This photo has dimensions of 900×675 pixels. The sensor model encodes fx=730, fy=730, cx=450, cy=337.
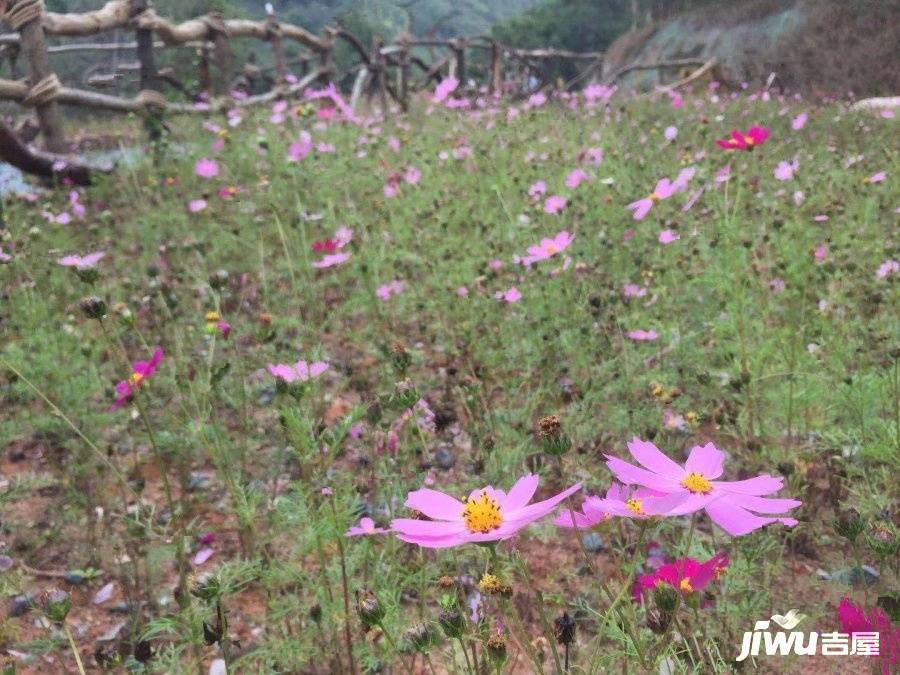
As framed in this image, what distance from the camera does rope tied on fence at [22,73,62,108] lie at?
13.5 ft

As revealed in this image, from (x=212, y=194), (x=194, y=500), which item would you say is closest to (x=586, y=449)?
(x=194, y=500)

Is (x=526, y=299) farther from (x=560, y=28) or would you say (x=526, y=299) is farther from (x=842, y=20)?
(x=560, y=28)

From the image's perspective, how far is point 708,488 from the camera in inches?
29.4

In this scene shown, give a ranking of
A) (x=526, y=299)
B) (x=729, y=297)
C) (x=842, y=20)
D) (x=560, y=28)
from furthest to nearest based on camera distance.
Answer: (x=560, y=28)
(x=842, y=20)
(x=526, y=299)
(x=729, y=297)

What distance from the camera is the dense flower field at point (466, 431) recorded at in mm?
955

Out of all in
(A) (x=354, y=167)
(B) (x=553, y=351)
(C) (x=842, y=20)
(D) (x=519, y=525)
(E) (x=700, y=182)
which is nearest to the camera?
(D) (x=519, y=525)

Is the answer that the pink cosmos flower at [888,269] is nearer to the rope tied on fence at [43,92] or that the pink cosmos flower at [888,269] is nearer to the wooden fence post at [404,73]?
the rope tied on fence at [43,92]

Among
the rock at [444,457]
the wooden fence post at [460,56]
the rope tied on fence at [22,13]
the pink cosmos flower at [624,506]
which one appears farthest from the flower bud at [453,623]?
the wooden fence post at [460,56]

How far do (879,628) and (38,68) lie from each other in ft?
15.5

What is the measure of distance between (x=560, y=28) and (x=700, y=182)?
77.7ft

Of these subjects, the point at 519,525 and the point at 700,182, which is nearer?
the point at 519,525

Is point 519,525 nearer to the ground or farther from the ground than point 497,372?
farther from the ground

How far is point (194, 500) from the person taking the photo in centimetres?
172

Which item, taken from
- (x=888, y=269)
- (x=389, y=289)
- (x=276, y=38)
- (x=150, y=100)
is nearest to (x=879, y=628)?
(x=888, y=269)
